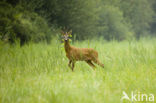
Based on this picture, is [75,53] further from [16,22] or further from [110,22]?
[110,22]

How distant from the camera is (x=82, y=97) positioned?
2.89m

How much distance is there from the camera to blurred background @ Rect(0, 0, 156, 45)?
10.7 m

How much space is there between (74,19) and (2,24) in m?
8.26

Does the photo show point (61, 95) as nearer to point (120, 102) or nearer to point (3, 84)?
point (120, 102)

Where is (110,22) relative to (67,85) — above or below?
above

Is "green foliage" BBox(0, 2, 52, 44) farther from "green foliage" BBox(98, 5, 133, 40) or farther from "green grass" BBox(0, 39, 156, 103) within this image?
"green foliage" BBox(98, 5, 133, 40)

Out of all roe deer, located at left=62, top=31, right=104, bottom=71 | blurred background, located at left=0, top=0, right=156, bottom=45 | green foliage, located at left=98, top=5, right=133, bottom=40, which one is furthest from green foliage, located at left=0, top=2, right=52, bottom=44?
green foliage, located at left=98, top=5, right=133, bottom=40

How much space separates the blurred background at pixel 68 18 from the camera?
Answer: 1073 cm

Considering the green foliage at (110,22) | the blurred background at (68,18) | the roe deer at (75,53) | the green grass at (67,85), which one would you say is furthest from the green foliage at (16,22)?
the green foliage at (110,22)

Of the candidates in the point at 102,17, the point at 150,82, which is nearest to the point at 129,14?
the point at 102,17

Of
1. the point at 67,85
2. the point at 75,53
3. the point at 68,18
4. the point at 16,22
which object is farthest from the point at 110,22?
the point at 67,85

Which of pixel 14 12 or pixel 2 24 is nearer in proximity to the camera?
pixel 2 24

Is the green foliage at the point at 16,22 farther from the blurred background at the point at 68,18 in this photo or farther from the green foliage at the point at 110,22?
the green foliage at the point at 110,22

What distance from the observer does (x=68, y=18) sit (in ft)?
56.6
